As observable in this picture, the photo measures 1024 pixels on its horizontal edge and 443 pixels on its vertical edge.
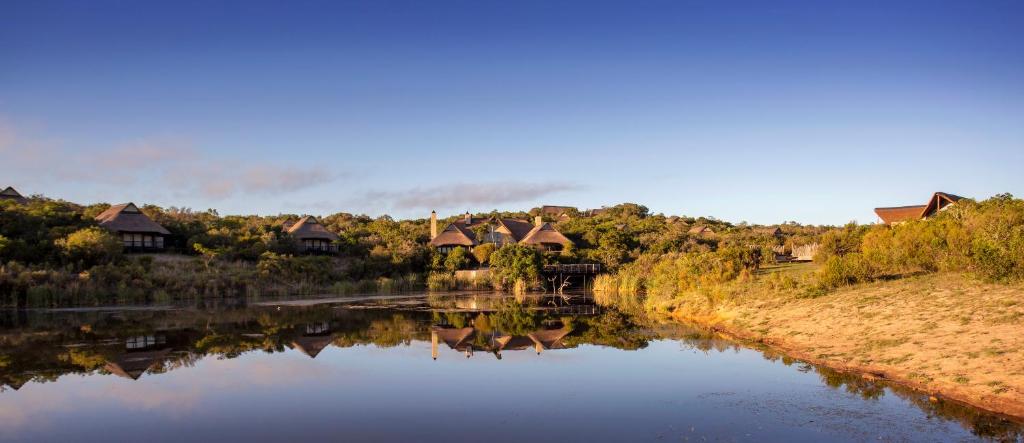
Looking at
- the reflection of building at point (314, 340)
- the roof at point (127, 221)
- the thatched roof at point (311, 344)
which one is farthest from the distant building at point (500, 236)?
the thatched roof at point (311, 344)

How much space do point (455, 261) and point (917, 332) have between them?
42681mm

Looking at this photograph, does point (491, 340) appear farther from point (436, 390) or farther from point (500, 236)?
point (500, 236)

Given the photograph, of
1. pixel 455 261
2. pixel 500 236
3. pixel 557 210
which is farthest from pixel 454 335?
pixel 557 210

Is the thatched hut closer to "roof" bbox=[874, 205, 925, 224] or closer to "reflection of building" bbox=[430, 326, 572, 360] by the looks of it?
"roof" bbox=[874, 205, 925, 224]

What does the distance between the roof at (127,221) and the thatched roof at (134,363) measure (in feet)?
111

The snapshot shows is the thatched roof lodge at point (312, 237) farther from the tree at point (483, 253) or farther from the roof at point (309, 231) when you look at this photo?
the tree at point (483, 253)

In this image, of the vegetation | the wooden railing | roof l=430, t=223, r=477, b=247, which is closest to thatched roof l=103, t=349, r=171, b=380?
the vegetation

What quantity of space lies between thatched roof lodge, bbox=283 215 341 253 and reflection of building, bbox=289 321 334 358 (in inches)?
1332

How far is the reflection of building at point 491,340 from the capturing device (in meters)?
19.4

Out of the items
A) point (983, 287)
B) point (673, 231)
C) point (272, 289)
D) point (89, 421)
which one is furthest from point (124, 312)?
point (673, 231)

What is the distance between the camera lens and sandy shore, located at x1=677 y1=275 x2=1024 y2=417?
11.4 metres

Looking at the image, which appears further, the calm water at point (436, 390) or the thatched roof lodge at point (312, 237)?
the thatched roof lodge at point (312, 237)

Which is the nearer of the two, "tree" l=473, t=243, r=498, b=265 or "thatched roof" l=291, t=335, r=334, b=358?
"thatched roof" l=291, t=335, r=334, b=358

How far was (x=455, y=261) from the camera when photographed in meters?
55.2
